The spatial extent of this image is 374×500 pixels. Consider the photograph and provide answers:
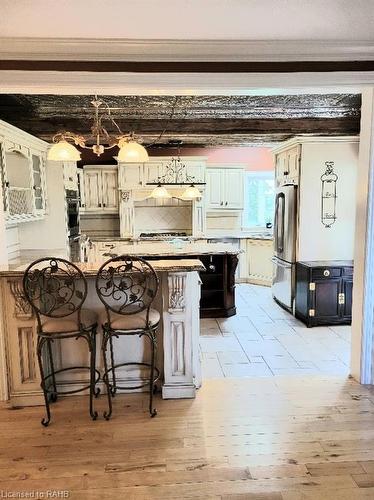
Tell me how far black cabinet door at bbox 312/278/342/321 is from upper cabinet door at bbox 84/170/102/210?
458cm

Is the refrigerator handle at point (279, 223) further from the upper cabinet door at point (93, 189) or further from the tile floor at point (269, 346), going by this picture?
the upper cabinet door at point (93, 189)

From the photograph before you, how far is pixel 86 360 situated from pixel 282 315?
3.35 metres

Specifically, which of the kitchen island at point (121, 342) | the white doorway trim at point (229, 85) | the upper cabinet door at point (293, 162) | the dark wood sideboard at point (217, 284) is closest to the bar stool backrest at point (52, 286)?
the kitchen island at point (121, 342)

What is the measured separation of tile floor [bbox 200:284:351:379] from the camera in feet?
12.0

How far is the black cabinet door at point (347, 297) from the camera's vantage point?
16.2 feet

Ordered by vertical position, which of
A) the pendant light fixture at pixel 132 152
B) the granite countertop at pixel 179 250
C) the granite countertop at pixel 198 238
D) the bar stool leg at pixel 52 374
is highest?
the pendant light fixture at pixel 132 152

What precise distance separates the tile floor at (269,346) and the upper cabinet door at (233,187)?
8.23 feet

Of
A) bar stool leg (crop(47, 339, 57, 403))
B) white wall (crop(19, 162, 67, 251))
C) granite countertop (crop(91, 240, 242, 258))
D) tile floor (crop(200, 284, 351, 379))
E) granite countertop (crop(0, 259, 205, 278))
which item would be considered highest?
white wall (crop(19, 162, 67, 251))

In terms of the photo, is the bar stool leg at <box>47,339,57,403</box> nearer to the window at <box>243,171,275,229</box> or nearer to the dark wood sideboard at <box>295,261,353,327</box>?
the dark wood sideboard at <box>295,261,353,327</box>

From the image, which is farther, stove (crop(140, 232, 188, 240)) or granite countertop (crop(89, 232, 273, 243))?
stove (crop(140, 232, 188, 240))

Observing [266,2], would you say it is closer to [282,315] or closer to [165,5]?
[165,5]

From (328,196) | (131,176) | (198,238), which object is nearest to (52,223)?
(131,176)

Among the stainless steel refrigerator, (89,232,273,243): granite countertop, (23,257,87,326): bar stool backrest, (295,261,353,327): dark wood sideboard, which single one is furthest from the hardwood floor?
(89,232,273,243): granite countertop

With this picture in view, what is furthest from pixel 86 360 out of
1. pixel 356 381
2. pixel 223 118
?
pixel 223 118
